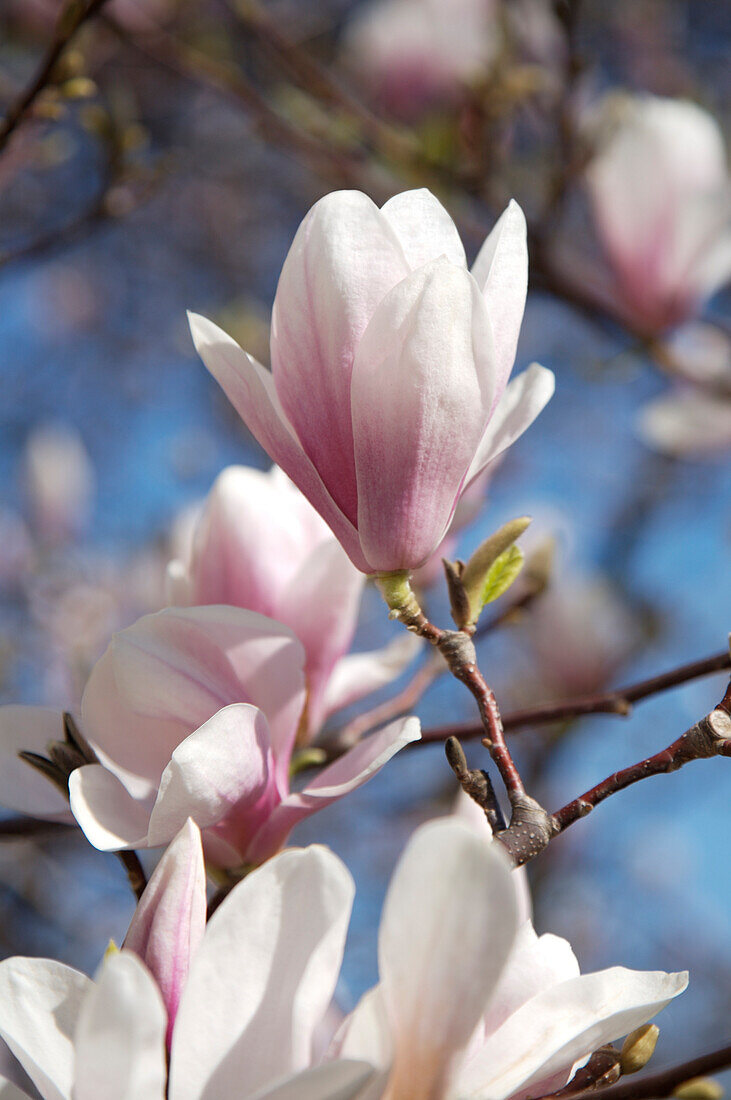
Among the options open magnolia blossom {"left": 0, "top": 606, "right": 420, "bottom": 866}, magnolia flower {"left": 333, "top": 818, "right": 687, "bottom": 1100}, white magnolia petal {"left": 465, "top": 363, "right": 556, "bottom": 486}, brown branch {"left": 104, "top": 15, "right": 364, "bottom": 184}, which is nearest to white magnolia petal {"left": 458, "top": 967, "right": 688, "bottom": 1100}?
magnolia flower {"left": 333, "top": 818, "right": 687, "bottom": 1100}

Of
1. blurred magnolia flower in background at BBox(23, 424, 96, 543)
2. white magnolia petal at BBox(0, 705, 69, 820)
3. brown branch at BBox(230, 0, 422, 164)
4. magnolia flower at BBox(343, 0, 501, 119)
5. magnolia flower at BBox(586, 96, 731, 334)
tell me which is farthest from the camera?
blurred magnolia flower in background at BBox(23, 424, 96, 543)

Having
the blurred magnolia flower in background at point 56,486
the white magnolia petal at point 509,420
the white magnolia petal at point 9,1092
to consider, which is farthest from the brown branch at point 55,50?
the blurred magnolia flower in background at point 56,486

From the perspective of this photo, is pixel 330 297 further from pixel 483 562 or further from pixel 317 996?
pixel 317 996

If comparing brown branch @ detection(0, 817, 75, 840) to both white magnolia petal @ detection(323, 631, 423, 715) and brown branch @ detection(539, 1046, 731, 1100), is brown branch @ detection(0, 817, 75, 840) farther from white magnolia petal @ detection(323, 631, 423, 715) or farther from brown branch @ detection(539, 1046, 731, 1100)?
brown branch @ detection(539, 1046, 731, 1100)

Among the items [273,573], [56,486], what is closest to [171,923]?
[273,573]

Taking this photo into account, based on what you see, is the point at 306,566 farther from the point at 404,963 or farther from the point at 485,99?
the point at 485,99

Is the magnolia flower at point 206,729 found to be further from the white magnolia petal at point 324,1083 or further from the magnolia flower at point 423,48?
the magnolia flower at point 423,48

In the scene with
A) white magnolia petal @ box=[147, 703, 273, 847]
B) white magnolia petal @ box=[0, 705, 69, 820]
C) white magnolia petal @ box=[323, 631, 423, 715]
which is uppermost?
white magnolia petal @ box=[147, 703, 273, 847]

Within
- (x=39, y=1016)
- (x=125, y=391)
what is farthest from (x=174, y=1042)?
(x=125, y=391)
